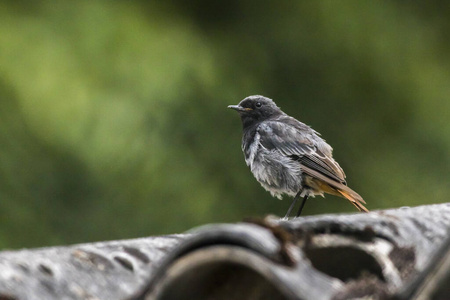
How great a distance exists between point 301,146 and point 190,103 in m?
2.38

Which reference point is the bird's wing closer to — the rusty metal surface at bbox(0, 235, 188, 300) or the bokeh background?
the bokeh background

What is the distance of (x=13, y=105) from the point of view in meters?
7.24

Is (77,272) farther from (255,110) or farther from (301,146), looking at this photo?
(255,110)

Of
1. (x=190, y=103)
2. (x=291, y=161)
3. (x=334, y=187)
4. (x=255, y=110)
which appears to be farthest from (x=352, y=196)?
(x=190, y=103)

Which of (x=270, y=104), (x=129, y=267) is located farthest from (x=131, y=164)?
(x=129, y=267)

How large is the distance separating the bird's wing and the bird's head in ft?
0.53

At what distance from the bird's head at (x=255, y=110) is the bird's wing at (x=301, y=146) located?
0.53ft

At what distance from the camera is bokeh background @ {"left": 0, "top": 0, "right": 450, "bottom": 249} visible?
7.26 meters

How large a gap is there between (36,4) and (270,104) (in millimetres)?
2582

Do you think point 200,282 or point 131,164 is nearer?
point 200,282

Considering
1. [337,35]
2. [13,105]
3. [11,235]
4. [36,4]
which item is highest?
[337,35]

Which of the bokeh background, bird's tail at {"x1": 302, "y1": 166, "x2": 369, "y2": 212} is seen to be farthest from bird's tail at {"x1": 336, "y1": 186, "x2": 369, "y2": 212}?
the bokeh background

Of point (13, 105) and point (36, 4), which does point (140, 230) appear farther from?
point (36, 4)

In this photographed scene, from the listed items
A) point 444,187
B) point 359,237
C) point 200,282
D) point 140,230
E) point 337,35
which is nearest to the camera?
point 200,282
